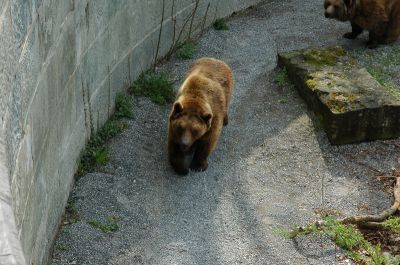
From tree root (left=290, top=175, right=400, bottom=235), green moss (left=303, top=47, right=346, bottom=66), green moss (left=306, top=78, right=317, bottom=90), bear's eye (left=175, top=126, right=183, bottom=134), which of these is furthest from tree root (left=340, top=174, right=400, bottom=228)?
green moss (left=303, top=47, right=346, bottom=66)

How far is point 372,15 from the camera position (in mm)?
10945

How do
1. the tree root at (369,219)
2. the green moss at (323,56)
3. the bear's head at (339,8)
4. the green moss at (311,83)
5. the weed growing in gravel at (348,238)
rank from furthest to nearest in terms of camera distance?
the bear's head at (339,8) → the green moss at (323,56) → the green moss at (311,83) → the tree root at (369,219) → the weed growing in gravel at (348,238)

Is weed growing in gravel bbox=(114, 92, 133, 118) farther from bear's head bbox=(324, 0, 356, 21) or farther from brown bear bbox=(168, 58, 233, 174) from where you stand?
bear's head bbox=(324, 0, 356, 21)

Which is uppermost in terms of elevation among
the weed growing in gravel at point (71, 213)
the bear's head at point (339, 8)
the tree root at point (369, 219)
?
the bear's head at point (339, 8)

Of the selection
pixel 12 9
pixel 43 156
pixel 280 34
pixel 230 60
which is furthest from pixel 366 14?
pixel 12 9

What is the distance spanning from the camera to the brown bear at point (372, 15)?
10.9 metres

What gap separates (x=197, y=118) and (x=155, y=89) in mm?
1825

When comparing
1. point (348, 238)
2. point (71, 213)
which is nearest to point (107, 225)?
point (71, 213)

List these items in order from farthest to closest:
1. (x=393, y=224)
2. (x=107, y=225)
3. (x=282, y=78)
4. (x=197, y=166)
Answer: (x=282, y=78) < (x=197, y=166) < (x=393, y=224) < (x=107, y=225)

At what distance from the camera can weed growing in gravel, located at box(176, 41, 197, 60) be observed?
10.5 meters

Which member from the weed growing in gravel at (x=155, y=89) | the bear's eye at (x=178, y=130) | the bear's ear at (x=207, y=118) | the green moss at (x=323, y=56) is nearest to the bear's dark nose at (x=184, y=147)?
the bear's eye at (x=178, y=130)

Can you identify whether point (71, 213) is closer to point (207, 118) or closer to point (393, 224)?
point (207, 118)

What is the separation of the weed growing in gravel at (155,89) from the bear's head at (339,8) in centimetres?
313

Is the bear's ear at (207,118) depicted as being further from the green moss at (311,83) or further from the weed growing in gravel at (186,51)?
the weed growing in gravel at (186,51)
